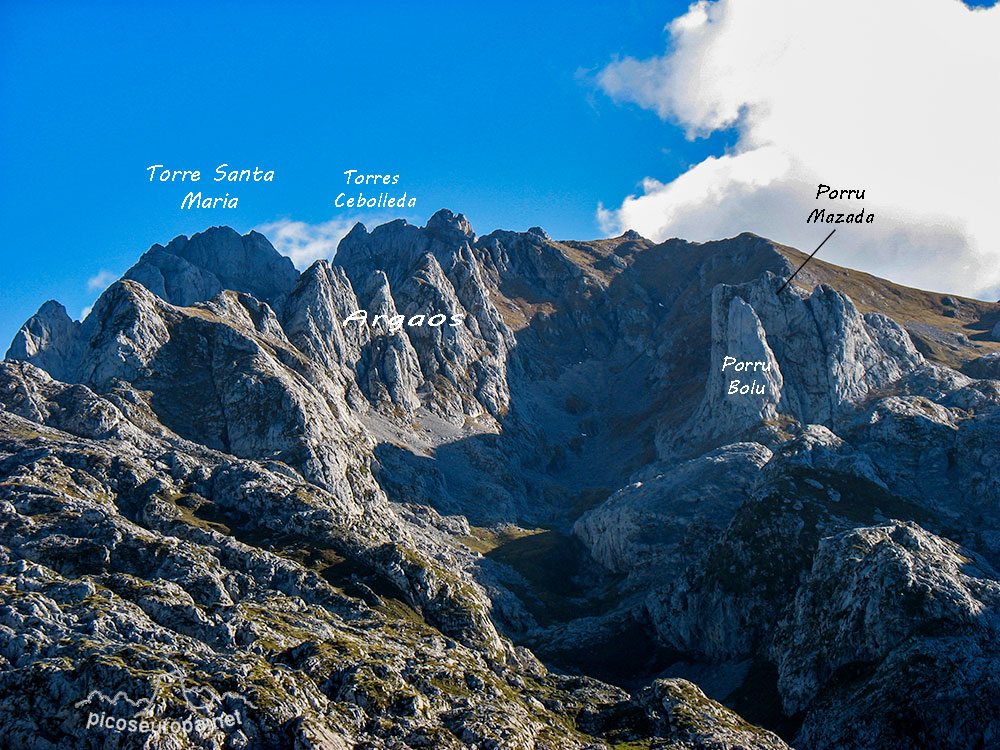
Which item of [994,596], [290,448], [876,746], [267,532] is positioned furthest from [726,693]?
[290,448]

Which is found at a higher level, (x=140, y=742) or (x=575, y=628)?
(x=140, y=742)

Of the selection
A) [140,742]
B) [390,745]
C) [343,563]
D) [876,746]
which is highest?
[343,563]

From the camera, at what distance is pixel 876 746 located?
8806cm

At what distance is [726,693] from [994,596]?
4067cm

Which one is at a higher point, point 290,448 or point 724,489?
point 290,448

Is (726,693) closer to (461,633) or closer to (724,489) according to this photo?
(461,633)

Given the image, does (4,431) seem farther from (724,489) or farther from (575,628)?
(724,489)

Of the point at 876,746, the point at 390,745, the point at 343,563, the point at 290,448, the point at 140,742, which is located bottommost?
the point at 876,746

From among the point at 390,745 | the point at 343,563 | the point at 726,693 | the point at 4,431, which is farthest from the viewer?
the point at 4,431

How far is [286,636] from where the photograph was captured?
92438 mm

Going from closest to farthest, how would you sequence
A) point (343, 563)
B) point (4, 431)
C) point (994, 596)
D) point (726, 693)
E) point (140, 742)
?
point (140, 742)
point (994, 596)
point (726, 693)
point (343, 563)
point (4, 431)

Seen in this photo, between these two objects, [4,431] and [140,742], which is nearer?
[140,742]

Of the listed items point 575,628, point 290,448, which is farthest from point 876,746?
point 290,448

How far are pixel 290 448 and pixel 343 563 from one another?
63416 mm
